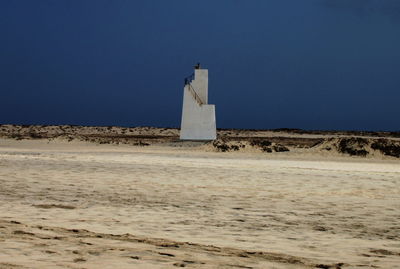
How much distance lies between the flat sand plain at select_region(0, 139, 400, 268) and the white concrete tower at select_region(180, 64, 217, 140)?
22.0m

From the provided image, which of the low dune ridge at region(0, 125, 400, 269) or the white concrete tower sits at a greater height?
the white concrete tower

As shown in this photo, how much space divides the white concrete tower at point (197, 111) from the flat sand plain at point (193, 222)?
2204 cm

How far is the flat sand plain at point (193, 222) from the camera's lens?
5.85 metres

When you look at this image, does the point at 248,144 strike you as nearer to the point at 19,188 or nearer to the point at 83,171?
the point at 83,171

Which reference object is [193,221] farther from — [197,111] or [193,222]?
[197,111]

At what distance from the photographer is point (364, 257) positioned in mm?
6172

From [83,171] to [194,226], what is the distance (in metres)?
9.11

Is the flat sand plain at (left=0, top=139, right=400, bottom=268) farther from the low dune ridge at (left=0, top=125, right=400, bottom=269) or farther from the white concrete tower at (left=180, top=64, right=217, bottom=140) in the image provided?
the white concrete tower at (left=180, top=64, right=217, bottom=140)

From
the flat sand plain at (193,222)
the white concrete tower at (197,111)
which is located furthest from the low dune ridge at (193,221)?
the white concrete tower at (197,111)

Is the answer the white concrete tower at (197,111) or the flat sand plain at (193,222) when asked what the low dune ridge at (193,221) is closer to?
the flat sand plain at (193,222)

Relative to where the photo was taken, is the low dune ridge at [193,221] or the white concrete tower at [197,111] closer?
the low dune ridge at [193,221]

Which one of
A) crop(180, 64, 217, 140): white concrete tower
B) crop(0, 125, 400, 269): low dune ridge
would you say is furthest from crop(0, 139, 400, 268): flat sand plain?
crop(180, 64, 217, 140): white concrete tower

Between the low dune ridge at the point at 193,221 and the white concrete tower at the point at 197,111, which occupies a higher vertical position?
the white concrete tower at the point at 197,111

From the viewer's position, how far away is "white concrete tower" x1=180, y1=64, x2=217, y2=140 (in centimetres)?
3700
